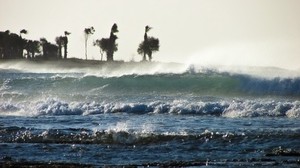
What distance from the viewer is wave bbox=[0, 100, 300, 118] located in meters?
26.6

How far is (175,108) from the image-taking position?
28.9 metres

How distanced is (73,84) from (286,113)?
79.1ft

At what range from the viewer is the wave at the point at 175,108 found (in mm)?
26641

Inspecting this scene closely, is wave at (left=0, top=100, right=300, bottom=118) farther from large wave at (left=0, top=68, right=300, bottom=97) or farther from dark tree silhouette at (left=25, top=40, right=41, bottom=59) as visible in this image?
dark tree silhouette at (left=25, top=40, right=41, bottom=59)

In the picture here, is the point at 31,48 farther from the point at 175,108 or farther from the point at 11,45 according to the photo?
the point at 175,108

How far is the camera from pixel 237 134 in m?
18.6

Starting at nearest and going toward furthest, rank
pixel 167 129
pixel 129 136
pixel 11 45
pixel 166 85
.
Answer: pixel 129 136
pixel 167 129
pixel 166 85
pixel 11 45

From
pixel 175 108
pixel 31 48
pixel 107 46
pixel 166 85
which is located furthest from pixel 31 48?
pixel 175 108

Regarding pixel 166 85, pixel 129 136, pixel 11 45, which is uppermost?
pixel 11 45

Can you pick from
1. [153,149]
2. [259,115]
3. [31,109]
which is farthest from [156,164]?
Answer: [31,109]

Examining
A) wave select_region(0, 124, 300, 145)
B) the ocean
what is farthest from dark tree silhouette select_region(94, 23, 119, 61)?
wave select_region(0, 124, 300, 145)

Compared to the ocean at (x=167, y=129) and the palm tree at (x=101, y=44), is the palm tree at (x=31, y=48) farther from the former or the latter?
the ocean at (x=167, y=129)

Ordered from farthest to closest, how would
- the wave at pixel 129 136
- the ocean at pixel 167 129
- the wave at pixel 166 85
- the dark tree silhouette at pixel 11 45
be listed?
the dark tree silhouette at pixel 11 45 < the wave at pixel 166 85 < the wave at pixel 129 136 < the ocean at pixel 167 129

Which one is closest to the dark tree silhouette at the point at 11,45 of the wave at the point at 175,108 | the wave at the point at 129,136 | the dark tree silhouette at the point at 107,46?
the dark tree silhouette at the point at 107,46
